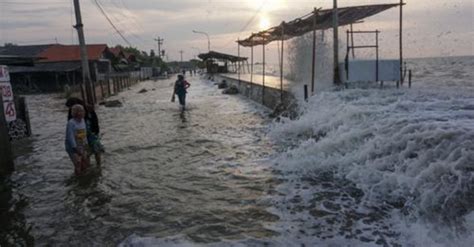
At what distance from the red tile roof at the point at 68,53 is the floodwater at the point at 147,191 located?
3420cm

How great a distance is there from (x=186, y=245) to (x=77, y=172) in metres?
4.32

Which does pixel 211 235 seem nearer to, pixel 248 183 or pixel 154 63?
pixel 248 183

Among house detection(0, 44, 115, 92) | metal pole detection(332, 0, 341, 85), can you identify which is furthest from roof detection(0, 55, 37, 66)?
house detection(0, 44, 115, 92)

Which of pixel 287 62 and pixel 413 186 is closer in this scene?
pixel 413 186

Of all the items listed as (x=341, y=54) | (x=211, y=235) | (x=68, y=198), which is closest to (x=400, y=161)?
(x=211, y=235)

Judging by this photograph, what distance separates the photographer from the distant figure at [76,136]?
8609mm

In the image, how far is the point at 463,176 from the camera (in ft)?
20.7

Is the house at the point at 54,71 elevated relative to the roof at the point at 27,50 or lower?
lower

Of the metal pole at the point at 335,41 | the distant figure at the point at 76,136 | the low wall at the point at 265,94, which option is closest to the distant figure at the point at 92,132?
the distant figure at the point at 76,136

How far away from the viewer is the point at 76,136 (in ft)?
28.6

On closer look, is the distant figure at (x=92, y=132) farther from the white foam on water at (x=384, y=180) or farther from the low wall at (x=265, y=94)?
the low wall at (x=265, y=94)

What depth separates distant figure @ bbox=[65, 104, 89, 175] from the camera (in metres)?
8.61

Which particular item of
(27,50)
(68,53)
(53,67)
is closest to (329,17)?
(53,67)

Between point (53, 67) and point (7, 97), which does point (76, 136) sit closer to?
point (7, 97)
